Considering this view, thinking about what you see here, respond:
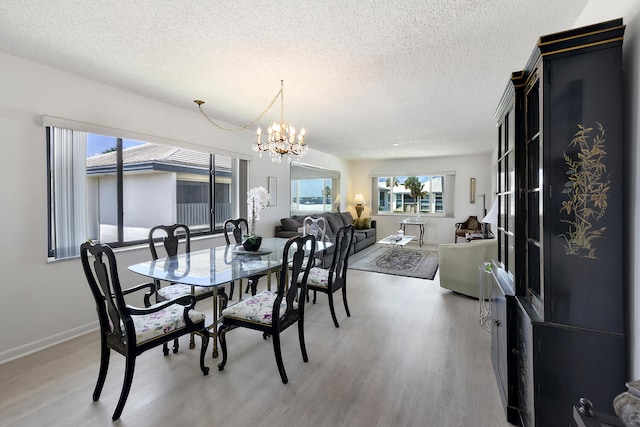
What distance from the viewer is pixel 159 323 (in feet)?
6.30

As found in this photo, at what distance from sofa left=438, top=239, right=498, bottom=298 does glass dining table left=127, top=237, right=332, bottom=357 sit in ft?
7.84

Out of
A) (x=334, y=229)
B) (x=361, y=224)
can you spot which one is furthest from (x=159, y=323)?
(x=361, y=224)

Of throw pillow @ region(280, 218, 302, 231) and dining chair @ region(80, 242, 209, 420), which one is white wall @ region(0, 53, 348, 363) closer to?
dining chair @ region(80, 242, 209, 420)

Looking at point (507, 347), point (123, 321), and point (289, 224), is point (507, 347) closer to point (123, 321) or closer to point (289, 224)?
point (123, 321)

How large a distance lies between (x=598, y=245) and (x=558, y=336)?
0.41m

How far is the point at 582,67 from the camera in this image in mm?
1195

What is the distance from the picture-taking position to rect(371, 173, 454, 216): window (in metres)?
8.31

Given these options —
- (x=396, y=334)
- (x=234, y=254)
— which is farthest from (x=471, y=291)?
(x=234, y=254)

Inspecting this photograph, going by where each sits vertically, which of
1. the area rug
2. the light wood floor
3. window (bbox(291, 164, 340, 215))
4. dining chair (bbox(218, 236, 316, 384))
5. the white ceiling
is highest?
the white ceiling

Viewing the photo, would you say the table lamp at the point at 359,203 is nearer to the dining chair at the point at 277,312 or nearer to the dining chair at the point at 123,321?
the dining chair at the point at 277,312

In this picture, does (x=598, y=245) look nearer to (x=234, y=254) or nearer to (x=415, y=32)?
(x=415, y=32)

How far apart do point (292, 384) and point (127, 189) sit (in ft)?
9.40

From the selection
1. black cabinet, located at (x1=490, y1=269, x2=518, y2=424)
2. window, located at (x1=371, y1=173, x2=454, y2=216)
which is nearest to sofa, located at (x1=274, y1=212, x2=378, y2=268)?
window, located at (x1=371, y1=173, x2=454, y2=216)

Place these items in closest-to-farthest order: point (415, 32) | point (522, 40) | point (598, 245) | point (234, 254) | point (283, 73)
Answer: point (598, 245) < point (415, 32) < point (522, 40) < point (283, 73) < point (234, 254)
